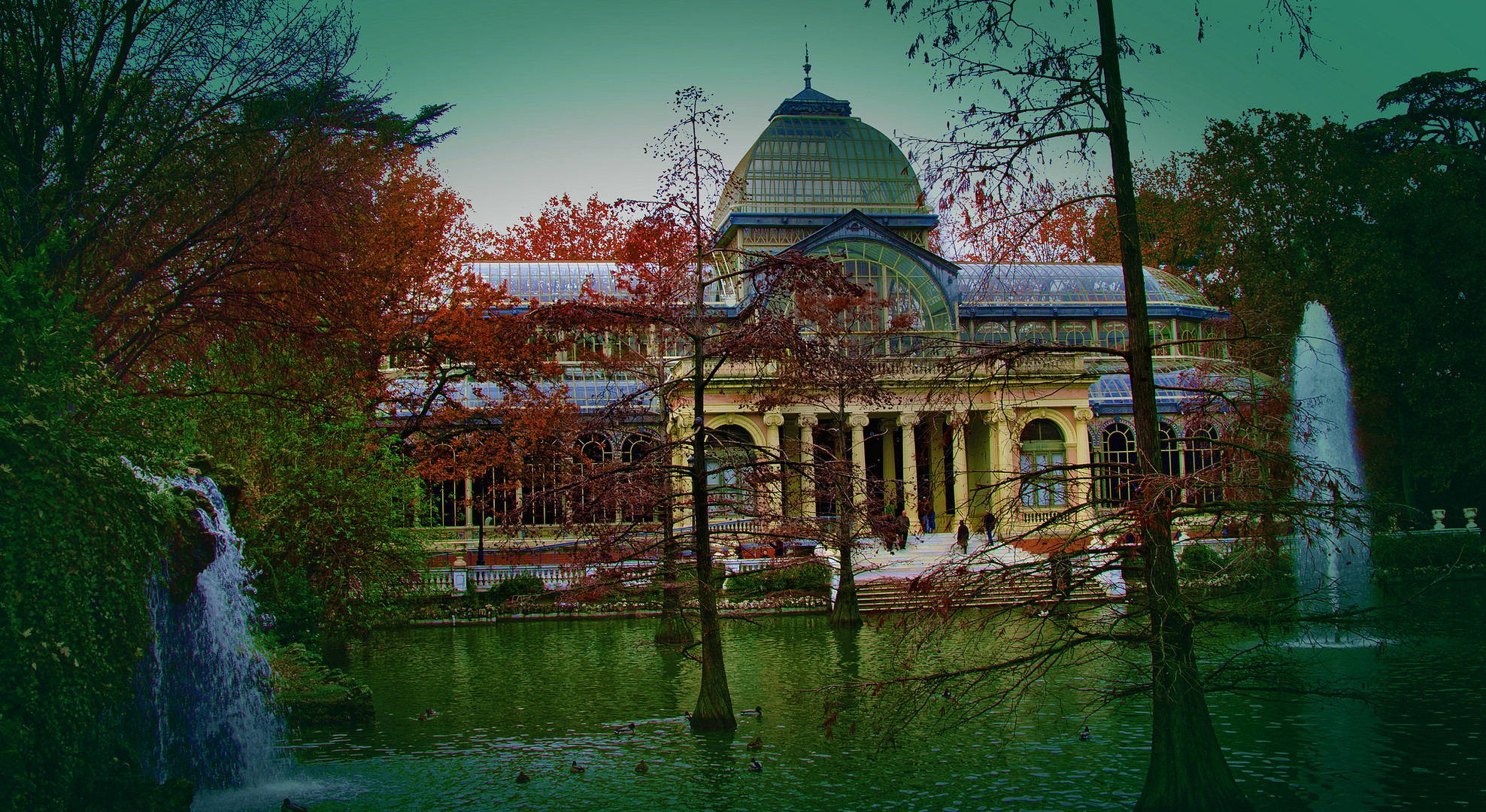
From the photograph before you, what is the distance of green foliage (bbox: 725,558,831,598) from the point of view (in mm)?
26641

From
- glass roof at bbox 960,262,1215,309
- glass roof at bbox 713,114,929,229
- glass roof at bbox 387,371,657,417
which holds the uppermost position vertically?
glass roof at bbox 713,114,929,229

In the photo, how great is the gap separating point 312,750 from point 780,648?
956cm

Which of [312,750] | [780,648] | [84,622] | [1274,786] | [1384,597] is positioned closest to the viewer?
[84,622]

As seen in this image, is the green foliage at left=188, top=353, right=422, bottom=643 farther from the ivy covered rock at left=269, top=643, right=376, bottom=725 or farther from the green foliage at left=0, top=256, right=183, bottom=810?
the green foliage at left=0, top=256, right=183, bottom=810

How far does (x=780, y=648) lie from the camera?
21672mm

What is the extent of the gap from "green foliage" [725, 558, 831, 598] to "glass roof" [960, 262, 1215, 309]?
57.1 ft

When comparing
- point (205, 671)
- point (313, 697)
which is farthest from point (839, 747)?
point (313, 697)

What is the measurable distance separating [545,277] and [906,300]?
1300cm

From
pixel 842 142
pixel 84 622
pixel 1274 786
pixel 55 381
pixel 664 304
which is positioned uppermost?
pixel 842 142

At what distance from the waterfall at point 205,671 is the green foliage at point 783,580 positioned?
46.4 ft

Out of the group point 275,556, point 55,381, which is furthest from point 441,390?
point 55,381

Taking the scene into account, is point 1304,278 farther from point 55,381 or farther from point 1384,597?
point 55,381

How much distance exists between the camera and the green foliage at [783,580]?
87.4 ft

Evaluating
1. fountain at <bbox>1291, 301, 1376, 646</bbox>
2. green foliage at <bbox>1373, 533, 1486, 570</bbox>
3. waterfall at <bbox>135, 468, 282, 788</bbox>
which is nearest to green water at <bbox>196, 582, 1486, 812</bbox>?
waterfall at <bbox>135, 468, 282, 788</bbox>
